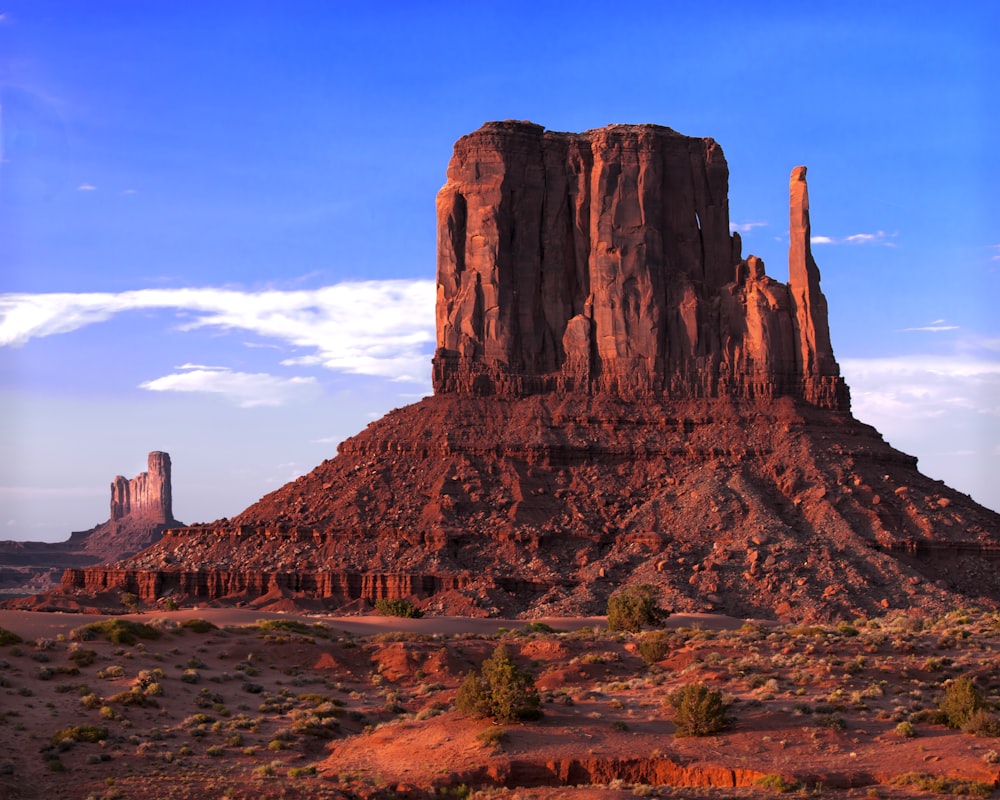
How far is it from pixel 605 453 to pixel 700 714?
56025 millimetres

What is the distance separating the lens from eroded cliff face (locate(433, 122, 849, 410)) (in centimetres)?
10119

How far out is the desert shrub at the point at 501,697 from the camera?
41.2 m

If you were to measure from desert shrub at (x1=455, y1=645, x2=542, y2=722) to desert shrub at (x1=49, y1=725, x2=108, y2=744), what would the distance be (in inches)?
369

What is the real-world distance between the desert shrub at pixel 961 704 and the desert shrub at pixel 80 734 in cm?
2168

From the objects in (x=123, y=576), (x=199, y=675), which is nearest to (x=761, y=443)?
(x=123, y=576)

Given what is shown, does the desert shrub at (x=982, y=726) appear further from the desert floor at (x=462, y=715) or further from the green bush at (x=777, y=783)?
the green bush at (x=777, y=783)

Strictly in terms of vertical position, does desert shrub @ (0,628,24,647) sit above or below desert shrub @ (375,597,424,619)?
below

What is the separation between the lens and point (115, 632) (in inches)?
2052

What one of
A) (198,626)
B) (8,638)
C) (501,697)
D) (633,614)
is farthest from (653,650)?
(8,638)

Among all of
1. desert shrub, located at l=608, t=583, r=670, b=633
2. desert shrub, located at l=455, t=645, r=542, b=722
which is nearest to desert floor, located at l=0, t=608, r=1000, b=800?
desert shrub, located at l=455, t=645, r=542, b=722

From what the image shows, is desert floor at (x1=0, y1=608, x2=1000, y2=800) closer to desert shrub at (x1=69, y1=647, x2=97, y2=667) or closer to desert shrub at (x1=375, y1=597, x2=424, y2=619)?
desert shrub at (x1=69, y1=647, x2=97, y2=667)

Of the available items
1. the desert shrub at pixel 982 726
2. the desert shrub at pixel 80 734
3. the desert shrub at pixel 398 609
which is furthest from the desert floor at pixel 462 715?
the desert shrub at pixel 398 609

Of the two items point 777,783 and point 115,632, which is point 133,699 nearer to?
point 115,632

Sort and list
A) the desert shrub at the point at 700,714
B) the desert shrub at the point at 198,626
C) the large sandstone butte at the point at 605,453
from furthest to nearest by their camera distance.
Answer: the large sandstone butte at the point at 605,453 < the desert shrub at the point at 198,626 < the desert shrub at the point at 700,714
